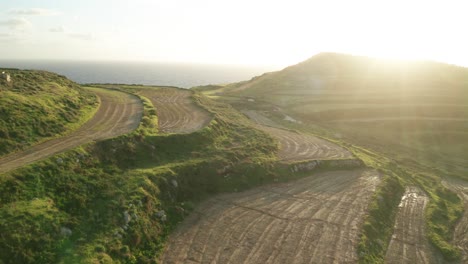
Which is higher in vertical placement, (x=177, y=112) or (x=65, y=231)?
(x=177, y=112)

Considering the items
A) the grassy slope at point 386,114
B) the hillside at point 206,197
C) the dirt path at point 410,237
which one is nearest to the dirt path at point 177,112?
the hillside at point 206,197

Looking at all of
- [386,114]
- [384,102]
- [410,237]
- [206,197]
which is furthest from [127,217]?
[384,102]

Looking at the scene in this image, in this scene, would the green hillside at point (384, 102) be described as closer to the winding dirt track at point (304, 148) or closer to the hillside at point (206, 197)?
the hillside at point (206, 197)

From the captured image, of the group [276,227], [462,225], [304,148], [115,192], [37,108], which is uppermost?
[37,108]

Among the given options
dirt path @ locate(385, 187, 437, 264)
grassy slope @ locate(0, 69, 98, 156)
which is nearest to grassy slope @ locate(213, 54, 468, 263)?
dirt path @ locate(385, 187, 437, 264)

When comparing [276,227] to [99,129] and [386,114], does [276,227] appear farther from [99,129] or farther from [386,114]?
[386,114]

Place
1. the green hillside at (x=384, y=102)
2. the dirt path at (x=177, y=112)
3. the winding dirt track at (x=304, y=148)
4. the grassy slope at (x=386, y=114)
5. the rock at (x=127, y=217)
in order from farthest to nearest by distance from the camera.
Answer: the green hillside at (x=384, y=102)
the winding dirt track at (x=304, y=148)
the dirt path at (x=177, y=112)
the grassy slope at (x=386, y=114)
the rock at (x=127, y=217)

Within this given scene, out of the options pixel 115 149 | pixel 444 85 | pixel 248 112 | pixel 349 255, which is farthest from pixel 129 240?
pixel 444 85
